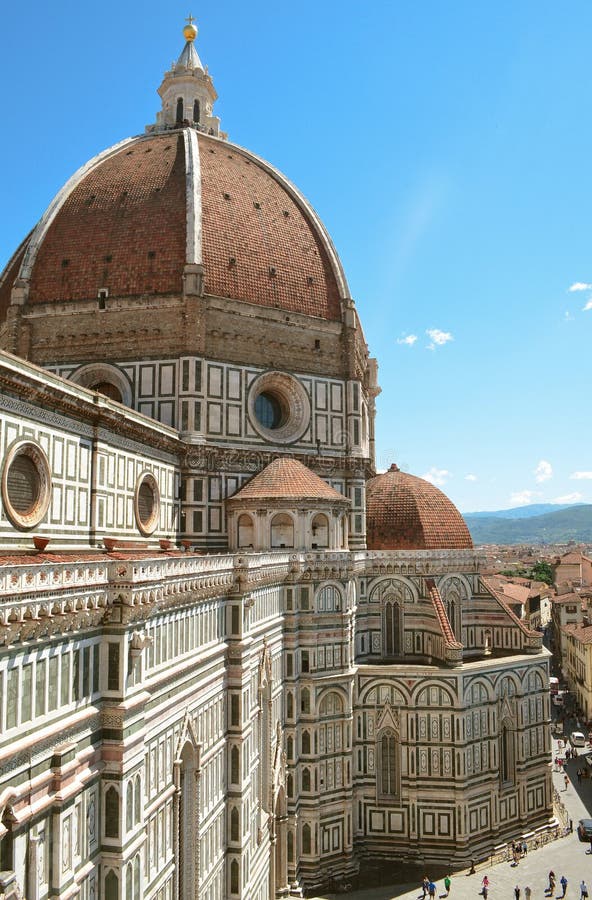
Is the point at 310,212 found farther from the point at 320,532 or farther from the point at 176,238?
the point at 320,532

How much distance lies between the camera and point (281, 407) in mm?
31344

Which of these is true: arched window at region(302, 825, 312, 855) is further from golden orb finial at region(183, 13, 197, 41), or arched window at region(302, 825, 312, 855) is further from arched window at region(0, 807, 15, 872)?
golden orb finial at region(183, 13, 197, 41)

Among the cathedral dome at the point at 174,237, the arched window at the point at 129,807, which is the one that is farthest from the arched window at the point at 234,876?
the cathedral dome at the point at 174,237

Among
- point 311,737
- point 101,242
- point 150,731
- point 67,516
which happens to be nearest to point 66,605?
point 150,731

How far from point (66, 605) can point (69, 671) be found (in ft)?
3.48

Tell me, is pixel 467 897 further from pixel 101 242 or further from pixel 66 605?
pixel 101 242

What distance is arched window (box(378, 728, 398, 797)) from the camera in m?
28.0

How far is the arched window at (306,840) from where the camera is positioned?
83.1 feet

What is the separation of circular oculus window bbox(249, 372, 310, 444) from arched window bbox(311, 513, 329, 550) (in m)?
3.95

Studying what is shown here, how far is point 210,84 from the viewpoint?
38000 millimetres

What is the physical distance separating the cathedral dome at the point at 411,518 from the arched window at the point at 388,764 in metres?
7.47

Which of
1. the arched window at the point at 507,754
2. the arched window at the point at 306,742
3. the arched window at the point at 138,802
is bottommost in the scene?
the arched window at the point at 507,754

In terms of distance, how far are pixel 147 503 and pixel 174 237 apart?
11.1 metres

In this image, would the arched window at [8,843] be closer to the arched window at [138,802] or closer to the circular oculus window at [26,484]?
the arched window at [138,802]
